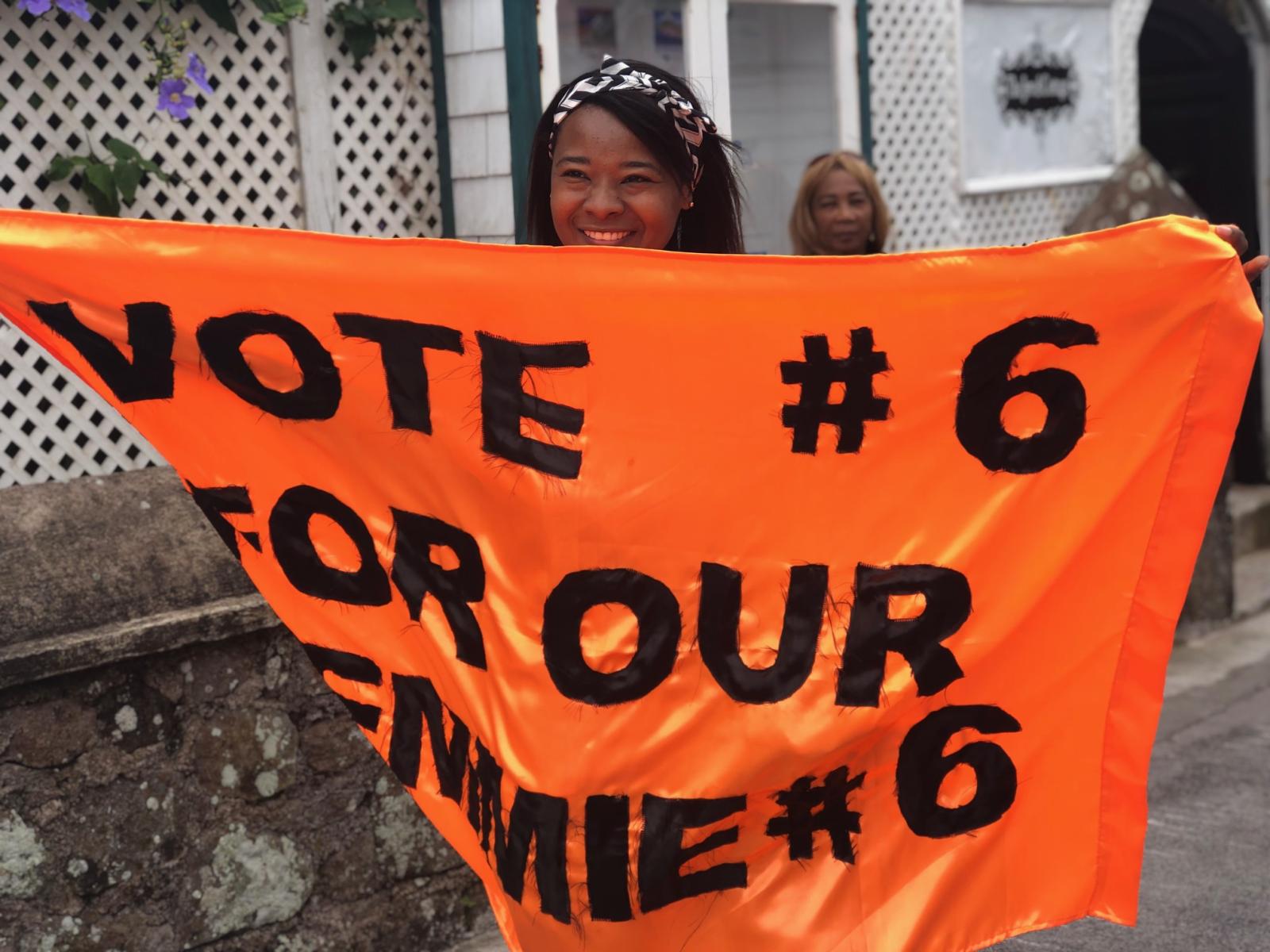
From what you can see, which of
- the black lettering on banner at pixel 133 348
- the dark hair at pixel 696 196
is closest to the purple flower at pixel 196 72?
the dark hair at pixel 696 196

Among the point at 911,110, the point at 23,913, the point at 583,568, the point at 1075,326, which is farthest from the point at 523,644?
the point at 911,110

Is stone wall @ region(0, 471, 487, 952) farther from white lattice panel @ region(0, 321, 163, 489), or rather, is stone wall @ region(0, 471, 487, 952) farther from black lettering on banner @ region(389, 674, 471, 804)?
black lettering on banner @ region(389, 674, 471, 804)

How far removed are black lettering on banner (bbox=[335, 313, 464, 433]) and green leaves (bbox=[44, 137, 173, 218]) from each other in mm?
1811

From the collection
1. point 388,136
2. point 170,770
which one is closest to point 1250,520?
point 388,136

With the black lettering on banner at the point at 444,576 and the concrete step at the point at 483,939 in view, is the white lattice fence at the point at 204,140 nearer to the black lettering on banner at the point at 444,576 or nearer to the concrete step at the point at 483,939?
the concrete step at the point at 483,939

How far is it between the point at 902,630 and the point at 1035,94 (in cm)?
560

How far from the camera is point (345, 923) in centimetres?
435

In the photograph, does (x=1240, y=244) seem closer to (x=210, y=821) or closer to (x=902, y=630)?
(x=902, y=630)

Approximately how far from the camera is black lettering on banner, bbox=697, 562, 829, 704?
2.61 meters

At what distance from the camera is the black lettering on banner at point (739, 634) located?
2605 millimetres

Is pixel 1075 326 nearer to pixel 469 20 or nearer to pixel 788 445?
pixel 788 445

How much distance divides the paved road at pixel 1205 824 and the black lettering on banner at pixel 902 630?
46 centimetres

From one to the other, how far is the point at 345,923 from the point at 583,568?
2196mm

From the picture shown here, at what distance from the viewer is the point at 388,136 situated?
502cm
